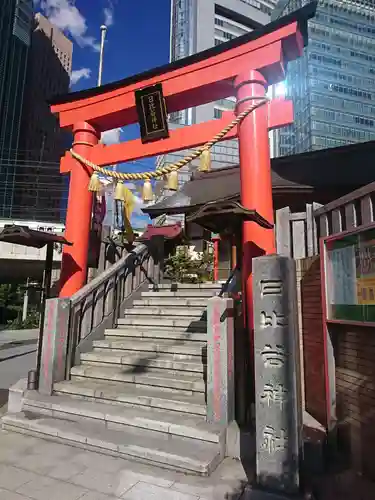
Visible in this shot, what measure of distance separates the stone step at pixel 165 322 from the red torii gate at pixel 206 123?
1414mm

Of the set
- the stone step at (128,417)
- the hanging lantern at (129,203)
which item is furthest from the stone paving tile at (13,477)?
the hanging lantern at (129,203)

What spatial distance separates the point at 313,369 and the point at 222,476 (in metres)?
1.96

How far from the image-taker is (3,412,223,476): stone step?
382cm

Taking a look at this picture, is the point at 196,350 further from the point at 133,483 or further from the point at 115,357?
the point at 133,483

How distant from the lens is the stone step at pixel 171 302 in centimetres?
754

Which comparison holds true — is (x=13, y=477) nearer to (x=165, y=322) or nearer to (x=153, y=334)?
(x=153, y=334)

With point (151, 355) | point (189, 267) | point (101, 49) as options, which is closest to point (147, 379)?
point (151, 355)

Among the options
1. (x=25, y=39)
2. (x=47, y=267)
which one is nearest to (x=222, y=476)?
(x=47, y=267)

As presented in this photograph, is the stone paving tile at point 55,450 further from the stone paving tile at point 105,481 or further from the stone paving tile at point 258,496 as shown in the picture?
the stone paving tile at point 258,496

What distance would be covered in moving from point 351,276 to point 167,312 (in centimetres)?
440

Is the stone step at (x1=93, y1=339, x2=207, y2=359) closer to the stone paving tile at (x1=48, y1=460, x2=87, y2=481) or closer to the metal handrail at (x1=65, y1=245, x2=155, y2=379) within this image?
the metal handrail at (x1=65, y1=245, x2=155, y2=379)

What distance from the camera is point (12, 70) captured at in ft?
151

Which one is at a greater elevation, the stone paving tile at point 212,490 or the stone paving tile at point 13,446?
the stone paving tile at point 212,490

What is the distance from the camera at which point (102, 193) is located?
9.52 metres
